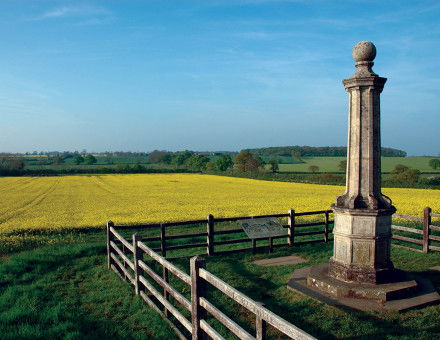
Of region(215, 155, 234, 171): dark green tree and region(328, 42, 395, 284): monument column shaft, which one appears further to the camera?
region(215, 155, 234, 171): dark green tree

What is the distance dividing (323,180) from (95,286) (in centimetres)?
4973

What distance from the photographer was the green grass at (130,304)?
609 centimetres

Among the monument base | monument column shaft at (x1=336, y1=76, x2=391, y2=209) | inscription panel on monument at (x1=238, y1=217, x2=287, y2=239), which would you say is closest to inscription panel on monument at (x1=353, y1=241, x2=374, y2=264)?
the monument base

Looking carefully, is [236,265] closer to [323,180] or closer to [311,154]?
[323,180]

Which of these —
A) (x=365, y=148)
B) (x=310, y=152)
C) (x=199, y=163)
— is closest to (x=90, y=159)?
(x=199, y=163)

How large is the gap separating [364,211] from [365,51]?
12.0 ft

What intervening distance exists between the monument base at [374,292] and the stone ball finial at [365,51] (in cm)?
510

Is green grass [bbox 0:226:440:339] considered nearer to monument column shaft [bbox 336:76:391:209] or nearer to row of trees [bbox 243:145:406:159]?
monument column shaft [bbox 336:76:391:209]

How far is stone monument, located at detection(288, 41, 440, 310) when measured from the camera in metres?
7.79

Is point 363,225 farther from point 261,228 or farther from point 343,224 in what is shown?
point 261,228

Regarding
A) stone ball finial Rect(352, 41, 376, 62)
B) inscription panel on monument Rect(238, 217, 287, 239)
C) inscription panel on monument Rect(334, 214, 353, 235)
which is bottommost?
inscription panel on monument Rect(238, 217, 287, 239)

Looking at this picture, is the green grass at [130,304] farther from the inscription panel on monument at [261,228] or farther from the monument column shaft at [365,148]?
the monument column shaft at [365,148]

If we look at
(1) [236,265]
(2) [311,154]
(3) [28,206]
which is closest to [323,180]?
(3) [28,206]

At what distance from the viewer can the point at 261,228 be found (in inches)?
465
